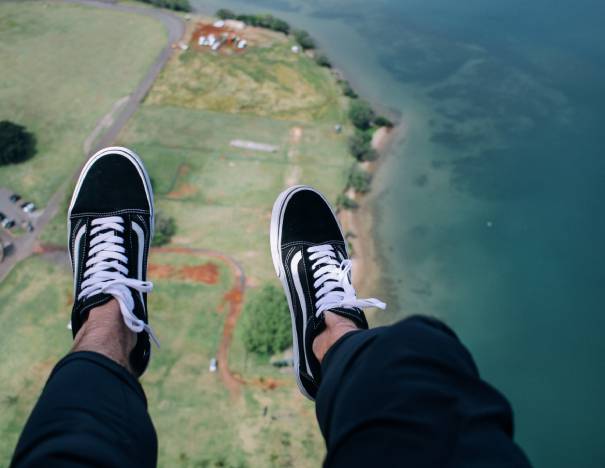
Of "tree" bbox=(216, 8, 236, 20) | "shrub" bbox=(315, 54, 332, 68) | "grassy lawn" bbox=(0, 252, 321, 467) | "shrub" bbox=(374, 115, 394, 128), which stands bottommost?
"grassy lawn" bbox=(0, 252, 321, 467)

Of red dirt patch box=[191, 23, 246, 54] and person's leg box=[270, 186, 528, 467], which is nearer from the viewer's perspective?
person's leg box=[270, 186, 528, 467]

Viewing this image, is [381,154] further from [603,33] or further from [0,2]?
[0,2]

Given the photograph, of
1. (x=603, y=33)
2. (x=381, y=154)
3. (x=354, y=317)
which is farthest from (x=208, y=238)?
(x=603, y=33)

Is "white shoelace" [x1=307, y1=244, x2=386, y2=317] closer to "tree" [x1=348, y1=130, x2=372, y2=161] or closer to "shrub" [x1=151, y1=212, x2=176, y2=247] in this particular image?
"shrub" [x1=151, y1=212, x2=176, y2=247]

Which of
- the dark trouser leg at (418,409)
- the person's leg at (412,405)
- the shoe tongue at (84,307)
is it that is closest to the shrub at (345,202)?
the shoe tongue at (84,307)

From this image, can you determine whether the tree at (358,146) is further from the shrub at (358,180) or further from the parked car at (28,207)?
the parked car at (28,207)

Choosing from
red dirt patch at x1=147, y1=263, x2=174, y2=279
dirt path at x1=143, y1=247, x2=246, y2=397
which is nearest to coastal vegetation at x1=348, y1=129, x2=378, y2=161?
dirt path at x1=143, y1=247, x2=246, y2=397
